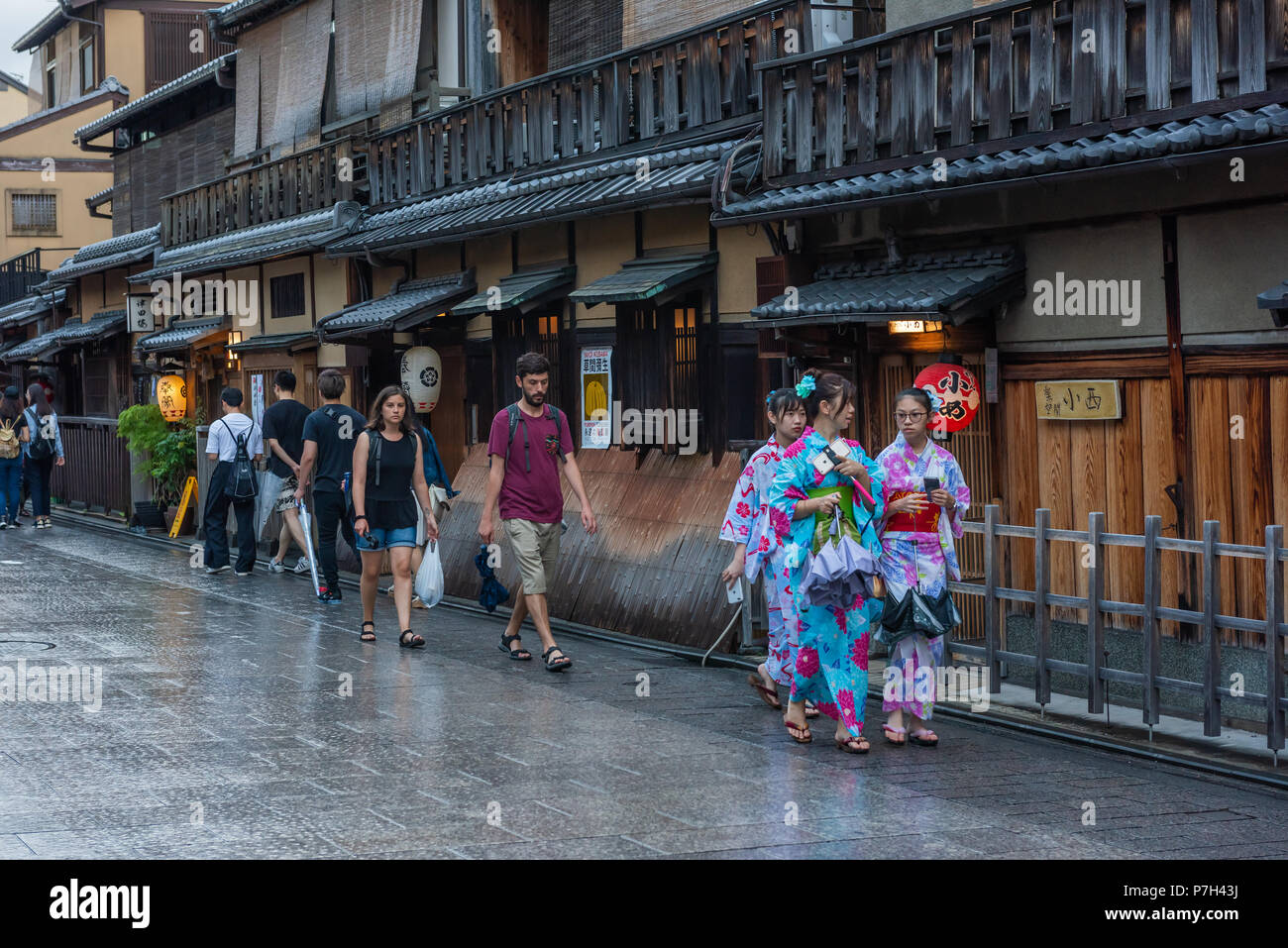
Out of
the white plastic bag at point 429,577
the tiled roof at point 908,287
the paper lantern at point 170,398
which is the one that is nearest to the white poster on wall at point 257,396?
the paper lantern at point 170,398

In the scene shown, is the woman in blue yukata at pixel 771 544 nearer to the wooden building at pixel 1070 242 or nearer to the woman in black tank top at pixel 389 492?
the wooden building at pixel 1070 242

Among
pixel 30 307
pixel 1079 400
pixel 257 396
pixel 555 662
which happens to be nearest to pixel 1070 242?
pixel 1079 400

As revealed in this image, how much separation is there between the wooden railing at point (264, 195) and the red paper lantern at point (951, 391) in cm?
1168

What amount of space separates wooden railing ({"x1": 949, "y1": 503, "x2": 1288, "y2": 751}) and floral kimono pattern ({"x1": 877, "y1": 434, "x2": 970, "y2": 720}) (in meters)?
0.80

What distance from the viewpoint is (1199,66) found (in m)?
9.31

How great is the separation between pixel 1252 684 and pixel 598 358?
7668 mm

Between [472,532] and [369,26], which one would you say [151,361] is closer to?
[369,26]

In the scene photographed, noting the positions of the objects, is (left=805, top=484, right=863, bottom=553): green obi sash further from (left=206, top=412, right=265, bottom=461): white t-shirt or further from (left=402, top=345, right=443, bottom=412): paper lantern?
(left=206, top=412, right=265, bottom=461): white t-shirt

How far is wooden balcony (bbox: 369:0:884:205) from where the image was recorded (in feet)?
45.7

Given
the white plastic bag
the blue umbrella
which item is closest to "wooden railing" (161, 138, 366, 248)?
the blue umbrella

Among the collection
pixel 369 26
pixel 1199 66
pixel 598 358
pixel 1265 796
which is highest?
pixel 369 26

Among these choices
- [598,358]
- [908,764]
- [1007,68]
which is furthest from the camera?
[598,358]

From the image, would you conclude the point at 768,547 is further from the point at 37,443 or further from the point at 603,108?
the point at 37,443

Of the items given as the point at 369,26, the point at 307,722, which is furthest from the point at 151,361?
the point at 307,722
